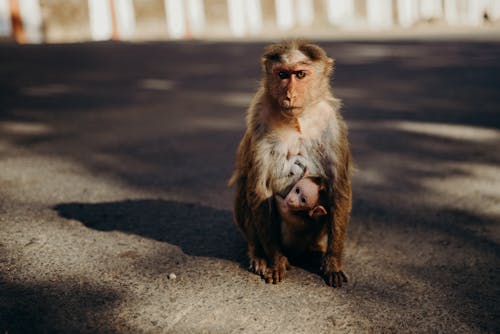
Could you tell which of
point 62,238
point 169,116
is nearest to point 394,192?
point 62,238

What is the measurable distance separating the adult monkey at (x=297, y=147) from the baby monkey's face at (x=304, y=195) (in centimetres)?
6

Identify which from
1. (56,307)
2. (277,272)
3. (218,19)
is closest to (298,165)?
(277,272)

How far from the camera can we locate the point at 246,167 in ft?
8.71

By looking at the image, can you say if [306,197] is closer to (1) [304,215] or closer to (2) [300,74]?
(1) [304,215]

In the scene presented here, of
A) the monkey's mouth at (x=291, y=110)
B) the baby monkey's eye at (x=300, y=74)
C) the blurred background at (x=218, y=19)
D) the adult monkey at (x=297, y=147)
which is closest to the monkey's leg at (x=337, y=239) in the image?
the adult monkey at (x=297, y=147)

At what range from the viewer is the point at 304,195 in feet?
8.23

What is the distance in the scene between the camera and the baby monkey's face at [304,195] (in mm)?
2510

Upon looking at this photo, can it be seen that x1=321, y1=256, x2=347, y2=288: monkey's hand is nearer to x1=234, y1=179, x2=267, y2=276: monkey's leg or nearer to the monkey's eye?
x1=234, y1=179, x2=267, y2=276: monkey's leg

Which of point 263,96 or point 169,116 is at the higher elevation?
point 263,96

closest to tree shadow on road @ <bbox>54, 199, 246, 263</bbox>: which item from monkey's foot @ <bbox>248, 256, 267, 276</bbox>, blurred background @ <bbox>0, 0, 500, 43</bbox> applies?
monkey's foot @ <bbox>248, 256, 267, 276</bbox>

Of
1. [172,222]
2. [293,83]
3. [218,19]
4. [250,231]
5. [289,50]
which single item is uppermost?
[218,19]

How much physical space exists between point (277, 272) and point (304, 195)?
0.41 metres

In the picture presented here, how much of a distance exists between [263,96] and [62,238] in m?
1.39

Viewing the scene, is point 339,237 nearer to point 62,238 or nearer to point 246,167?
point 246,167
